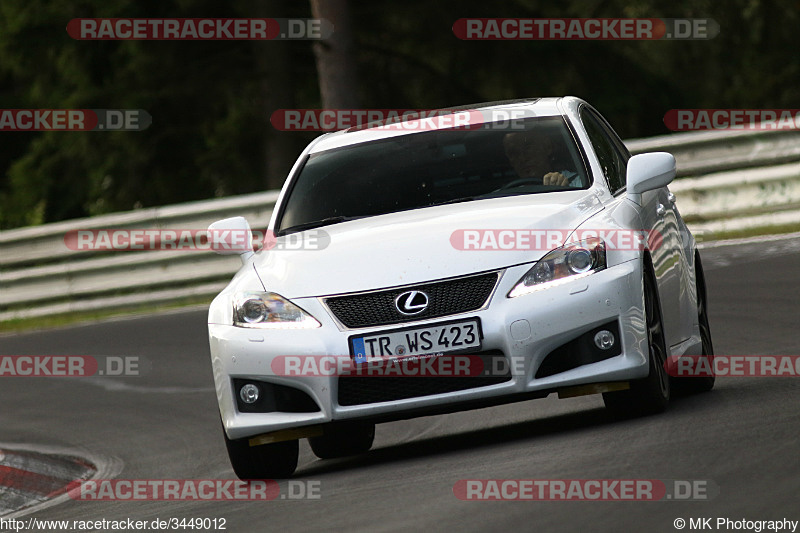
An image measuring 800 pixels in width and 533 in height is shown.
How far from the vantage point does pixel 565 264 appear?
722 cm

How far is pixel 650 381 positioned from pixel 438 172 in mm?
1668

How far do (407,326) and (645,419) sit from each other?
1.23m

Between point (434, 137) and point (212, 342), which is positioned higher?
point (434, 137)

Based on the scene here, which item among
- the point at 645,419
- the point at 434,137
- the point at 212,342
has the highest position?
the point at 434,137

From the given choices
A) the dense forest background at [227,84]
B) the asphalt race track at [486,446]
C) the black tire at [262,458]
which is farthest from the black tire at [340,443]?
the dense forest background at [227,84]

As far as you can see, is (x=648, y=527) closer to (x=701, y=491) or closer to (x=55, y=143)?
(x=701, y=491)

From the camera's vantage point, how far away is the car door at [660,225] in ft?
25.8

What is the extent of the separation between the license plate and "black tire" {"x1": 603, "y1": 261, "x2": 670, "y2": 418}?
0.84m

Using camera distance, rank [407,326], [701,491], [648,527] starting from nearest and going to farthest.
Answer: [648,527]
[701,491]
[407,326]

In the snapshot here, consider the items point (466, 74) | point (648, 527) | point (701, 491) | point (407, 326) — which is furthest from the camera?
point (466, 74)

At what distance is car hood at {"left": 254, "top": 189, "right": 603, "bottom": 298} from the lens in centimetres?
718

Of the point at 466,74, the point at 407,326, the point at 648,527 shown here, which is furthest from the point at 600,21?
the point at 648,527

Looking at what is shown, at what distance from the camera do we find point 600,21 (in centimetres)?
2773

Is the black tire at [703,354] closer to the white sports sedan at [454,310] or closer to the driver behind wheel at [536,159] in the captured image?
the white sports sedan at [454,310]
